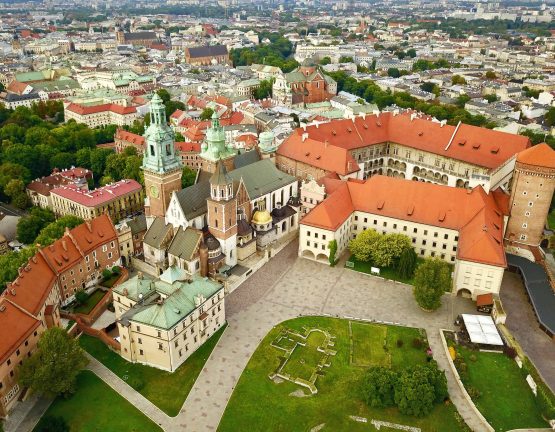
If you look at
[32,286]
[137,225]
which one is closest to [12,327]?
[32,286]

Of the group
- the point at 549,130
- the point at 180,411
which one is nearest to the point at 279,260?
the point at 180,411

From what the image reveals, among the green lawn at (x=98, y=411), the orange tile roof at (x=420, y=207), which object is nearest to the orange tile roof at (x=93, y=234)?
the green lawn at (x=98, y=411)

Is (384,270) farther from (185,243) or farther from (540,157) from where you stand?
(185,243)

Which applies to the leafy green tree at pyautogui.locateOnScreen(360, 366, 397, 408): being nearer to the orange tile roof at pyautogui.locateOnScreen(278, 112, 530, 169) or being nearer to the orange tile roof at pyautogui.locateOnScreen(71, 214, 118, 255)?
the orange tile roof at pyautogui.locateOnScreen(71, 214, 118, 255)

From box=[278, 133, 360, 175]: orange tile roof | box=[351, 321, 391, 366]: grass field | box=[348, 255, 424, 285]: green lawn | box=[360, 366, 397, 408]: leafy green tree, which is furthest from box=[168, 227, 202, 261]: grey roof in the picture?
box=[278, 133, 360, 175]: orange tile roof

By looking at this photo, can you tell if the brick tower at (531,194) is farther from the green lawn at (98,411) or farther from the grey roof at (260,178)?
the green lawn at (98,411)

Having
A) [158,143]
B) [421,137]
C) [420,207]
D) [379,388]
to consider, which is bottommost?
[379,388]
